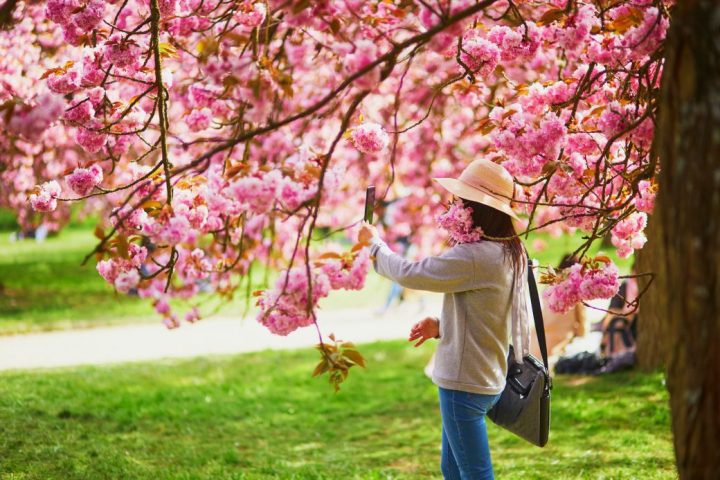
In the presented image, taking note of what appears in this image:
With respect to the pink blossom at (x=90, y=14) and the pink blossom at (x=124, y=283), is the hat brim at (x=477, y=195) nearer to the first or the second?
the pink blossom at (x=90, y=14)

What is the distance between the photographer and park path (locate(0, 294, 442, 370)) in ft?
30.7

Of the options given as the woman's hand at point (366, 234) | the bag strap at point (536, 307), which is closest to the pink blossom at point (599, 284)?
the bag strap at point (536, 307)

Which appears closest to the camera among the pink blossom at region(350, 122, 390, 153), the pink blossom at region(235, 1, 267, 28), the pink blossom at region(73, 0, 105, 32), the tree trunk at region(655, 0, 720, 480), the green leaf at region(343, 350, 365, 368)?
the tree trunk at region(655, 0, 720, 480)

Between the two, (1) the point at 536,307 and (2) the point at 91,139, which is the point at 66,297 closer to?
(2) the point at 91,139

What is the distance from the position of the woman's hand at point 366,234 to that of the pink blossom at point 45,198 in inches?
63.2

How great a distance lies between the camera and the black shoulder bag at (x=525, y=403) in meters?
3.60

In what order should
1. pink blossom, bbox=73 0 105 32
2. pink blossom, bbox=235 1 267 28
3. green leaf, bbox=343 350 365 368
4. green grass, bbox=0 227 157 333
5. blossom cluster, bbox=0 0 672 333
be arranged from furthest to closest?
green grass, bbox=0 227 157 333
pink blossom, bbox=235 1 267 28
pink blossom, bbox=73 0 105 32
green leaf, bbox=343 350 365 368
blossom cluster, bbox=0 0 672 333

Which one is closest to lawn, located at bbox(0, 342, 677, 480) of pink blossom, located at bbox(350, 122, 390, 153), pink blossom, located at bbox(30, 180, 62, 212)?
pink blossom, located at bbox(30, 180, 62, 212)

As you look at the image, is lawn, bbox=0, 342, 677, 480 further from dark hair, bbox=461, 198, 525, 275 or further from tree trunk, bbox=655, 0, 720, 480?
tree trunk, bbox=655, 0, 720, 480

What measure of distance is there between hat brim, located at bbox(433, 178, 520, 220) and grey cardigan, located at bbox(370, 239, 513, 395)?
160 mm

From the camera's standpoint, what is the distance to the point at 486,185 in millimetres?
3539

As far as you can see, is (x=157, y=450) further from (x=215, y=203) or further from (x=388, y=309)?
(x=388, y=309)

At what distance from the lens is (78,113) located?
4.02 m

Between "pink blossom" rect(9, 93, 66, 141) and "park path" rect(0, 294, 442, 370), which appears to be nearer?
"pink blossom" rect(9, 93, 66, 141)
